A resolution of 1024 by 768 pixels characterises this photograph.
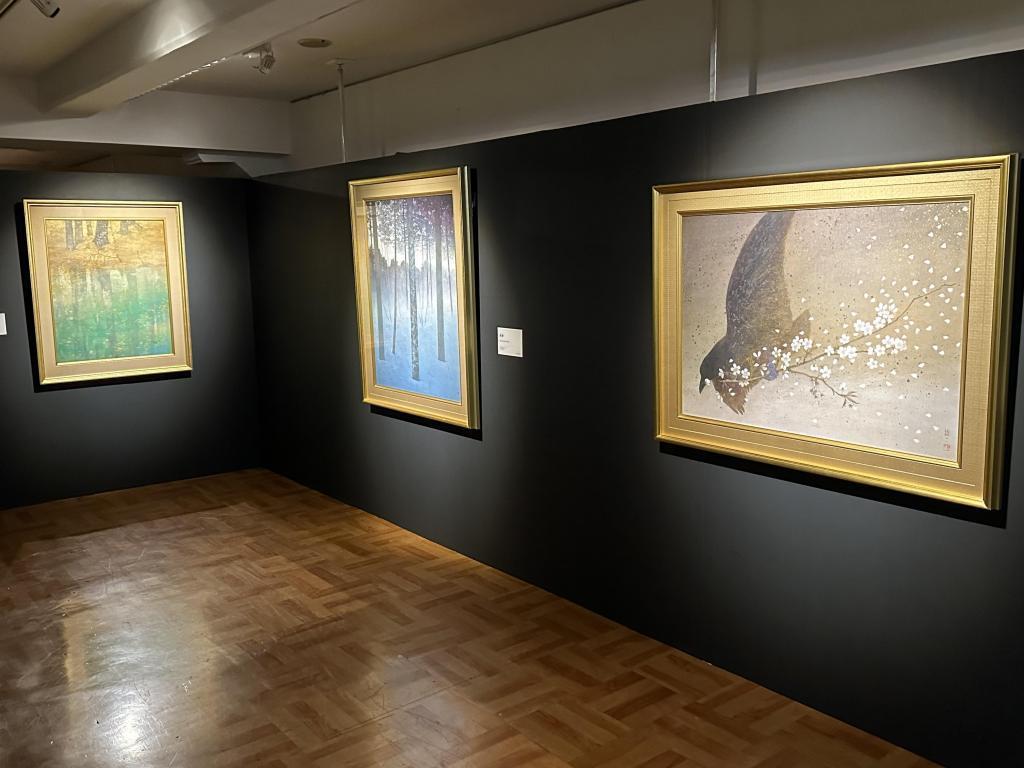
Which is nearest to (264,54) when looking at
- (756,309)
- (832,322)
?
(756,309)

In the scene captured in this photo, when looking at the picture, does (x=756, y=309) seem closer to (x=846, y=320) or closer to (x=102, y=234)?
(x=846, y=320)

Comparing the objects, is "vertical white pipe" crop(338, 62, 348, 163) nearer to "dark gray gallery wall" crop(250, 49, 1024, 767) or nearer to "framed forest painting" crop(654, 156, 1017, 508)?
"dark gray gallery wall" crop(250, 49, 1024, 767)

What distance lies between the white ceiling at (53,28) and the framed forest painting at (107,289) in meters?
1.09

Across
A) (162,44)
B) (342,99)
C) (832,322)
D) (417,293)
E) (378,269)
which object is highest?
(342,99)

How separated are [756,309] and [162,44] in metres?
3.02

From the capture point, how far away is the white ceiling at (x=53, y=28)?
14.6 feet

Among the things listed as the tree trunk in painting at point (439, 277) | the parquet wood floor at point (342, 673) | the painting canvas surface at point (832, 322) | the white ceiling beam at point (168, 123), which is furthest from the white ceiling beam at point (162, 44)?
the parquet wood floor at point (342, 673)

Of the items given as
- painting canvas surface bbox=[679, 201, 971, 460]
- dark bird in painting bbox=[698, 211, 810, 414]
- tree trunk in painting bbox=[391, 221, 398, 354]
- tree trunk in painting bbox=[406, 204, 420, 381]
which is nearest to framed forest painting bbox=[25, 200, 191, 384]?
tree trunk in painting bbox=[391, 221, 398, 354]

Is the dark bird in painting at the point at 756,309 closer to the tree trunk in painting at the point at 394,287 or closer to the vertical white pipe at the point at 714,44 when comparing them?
the vertical white pipe at the point at 714,44

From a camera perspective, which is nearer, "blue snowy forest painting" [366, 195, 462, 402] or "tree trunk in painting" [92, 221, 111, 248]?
"blue snowy forest painting" [366, 195, 462, 402]

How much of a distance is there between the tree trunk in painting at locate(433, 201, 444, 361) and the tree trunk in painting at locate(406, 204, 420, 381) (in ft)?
0.65

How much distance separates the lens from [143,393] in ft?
22.2

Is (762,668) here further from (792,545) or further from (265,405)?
(265,405)

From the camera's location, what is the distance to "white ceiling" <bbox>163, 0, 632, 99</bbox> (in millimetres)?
4586
